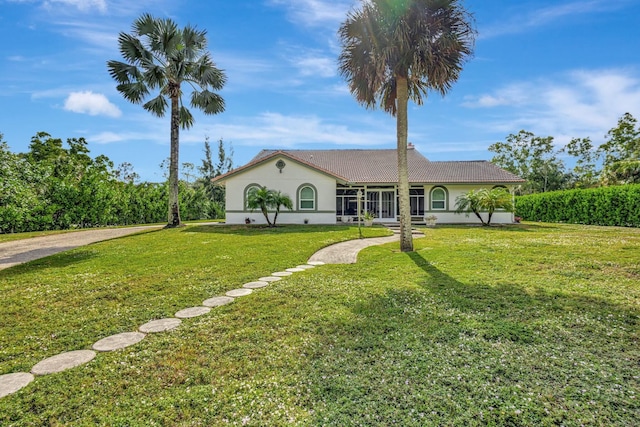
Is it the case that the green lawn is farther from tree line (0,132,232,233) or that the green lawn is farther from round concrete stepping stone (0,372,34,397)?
tree line (0,132,232,233)

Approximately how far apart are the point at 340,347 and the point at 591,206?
995 inches

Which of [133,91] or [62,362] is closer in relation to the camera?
[62,362]

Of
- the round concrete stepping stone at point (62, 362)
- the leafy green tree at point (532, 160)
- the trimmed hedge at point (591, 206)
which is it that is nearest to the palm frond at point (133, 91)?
the round concrete stepping stone at point (62, 362)

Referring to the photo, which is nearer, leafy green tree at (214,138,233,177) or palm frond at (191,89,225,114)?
palm frond at (191,89,225,114)

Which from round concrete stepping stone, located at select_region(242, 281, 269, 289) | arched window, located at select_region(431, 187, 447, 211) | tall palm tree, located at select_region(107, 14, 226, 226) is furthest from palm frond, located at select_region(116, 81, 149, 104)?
arched window, located at select_region(431, 187, 447, 211)

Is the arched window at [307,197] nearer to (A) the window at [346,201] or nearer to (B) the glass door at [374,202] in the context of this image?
(A) the window at [346,201]

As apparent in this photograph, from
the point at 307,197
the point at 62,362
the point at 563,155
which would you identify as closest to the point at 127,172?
the point at 307,197

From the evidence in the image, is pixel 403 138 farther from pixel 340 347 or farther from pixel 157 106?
pixel 157 106

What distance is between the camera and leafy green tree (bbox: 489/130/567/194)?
4316cm

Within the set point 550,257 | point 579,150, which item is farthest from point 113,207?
point 579,150

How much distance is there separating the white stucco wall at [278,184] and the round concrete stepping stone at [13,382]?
18766mm

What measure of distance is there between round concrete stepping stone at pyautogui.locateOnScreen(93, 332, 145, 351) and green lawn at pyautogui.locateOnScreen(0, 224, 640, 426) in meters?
0.19

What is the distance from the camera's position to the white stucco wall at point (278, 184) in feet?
72.4

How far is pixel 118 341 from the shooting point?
4344mm
